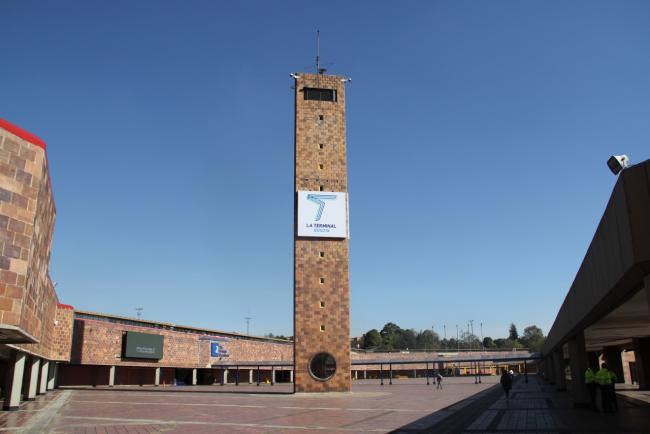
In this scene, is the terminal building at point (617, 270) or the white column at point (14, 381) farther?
the white column at point (14, 381)

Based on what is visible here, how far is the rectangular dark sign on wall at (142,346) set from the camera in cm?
5162

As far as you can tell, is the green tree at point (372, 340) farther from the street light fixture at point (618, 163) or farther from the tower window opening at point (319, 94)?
the street light fixture at point (618, 163)

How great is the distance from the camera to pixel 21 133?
52.1 feet

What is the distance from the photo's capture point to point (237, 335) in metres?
69.6

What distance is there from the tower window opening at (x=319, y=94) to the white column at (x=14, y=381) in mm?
28325

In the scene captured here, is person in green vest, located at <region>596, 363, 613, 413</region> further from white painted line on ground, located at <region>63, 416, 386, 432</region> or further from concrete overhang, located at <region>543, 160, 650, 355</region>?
white painted line on ground, located at <region>63, 416, 386, 432</region>

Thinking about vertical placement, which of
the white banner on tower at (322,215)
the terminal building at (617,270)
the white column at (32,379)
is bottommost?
the white column at (32,379)

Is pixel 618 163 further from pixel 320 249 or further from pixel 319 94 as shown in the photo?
pixel 319 94

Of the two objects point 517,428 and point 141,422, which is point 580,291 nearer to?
point 517,428

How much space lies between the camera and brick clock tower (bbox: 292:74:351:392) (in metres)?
38.9

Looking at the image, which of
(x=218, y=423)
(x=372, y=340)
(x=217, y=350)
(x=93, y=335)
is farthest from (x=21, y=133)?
(x=372, y=340)

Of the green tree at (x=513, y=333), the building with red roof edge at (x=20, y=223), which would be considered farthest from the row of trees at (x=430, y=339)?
the building with red roof edge at (x=20, y=223)

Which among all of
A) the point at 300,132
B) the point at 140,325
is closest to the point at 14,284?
the point at 300,132

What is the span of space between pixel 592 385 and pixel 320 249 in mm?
22961
